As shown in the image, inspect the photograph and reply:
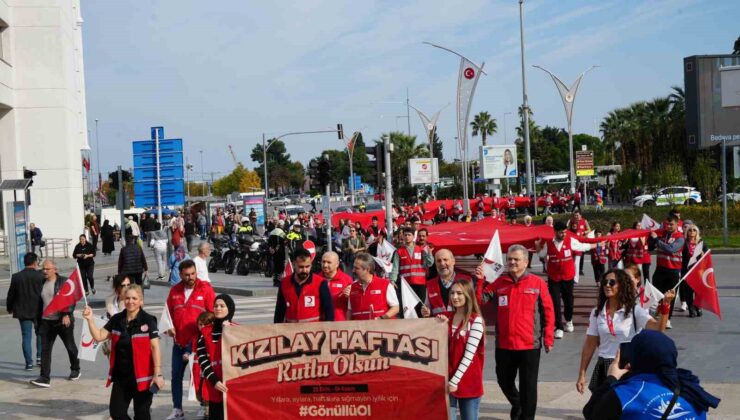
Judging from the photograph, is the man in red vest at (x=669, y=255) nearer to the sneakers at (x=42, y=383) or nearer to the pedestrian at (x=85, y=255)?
the sneakers at (x=42, y=383)

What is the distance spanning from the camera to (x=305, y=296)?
340 inches

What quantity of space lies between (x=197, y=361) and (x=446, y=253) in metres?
2.62

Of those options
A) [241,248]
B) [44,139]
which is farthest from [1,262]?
[241,248]

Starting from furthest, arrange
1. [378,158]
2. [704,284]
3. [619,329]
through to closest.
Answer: [378,158] → [704,284] → [619,329]

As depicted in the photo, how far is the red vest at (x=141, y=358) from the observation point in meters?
7.79

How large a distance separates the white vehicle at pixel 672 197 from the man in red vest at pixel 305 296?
37023 millimetres

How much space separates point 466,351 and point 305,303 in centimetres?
216

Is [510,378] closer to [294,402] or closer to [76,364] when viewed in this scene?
[294,402]

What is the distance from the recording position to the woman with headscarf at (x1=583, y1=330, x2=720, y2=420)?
3.79 metres

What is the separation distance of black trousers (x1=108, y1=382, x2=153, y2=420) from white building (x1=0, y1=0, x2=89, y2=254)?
105 feet

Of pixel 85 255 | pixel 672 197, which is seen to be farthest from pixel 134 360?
pixel 672 197

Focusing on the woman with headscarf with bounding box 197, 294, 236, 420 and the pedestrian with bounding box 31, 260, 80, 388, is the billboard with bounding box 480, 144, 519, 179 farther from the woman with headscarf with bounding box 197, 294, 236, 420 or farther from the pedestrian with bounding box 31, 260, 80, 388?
the woman with headscarf with bounding box 197, 294, 236, 420

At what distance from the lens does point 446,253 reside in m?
8.80

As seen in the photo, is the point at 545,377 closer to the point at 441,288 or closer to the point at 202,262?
the point at 441,288
